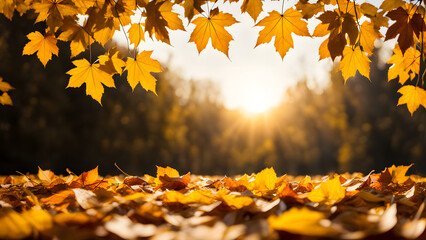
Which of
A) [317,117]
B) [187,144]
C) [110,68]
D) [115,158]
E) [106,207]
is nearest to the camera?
[106,207]

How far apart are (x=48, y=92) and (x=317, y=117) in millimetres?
13289

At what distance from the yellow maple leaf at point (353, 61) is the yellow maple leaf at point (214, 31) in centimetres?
52

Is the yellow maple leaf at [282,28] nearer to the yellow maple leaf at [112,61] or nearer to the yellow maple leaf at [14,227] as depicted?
the yellow maple leaf at [112,61]

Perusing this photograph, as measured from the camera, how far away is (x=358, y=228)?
605mm

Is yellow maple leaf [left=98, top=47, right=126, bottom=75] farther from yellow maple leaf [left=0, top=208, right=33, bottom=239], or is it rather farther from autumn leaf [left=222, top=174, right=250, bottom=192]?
yellow maple leaf [left=0, top=208, right=33, bottom=239]

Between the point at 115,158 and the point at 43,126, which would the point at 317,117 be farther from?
the point at 43,126

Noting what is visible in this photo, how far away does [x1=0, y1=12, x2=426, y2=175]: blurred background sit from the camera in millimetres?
8930

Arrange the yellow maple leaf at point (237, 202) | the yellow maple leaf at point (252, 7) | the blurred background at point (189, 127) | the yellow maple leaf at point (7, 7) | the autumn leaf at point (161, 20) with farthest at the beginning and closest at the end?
the blurred background at point (189, 127) → the yellow maple leaf at point (7, 7) → the yellow maple leaf at point (252, 7) → the autumn leaf at point (161, 20) → the yellow maple leaf at point (237, 202)

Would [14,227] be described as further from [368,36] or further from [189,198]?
[368,36]

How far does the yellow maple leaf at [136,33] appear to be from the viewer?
4.57ft

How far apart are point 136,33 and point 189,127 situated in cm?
1337

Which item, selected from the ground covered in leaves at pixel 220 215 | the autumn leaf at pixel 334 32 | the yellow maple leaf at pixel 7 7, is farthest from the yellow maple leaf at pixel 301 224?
the yellow maple leaf at pixel 7 7

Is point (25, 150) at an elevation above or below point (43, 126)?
below

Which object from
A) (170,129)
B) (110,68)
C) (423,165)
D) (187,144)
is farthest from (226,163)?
(110,68)
